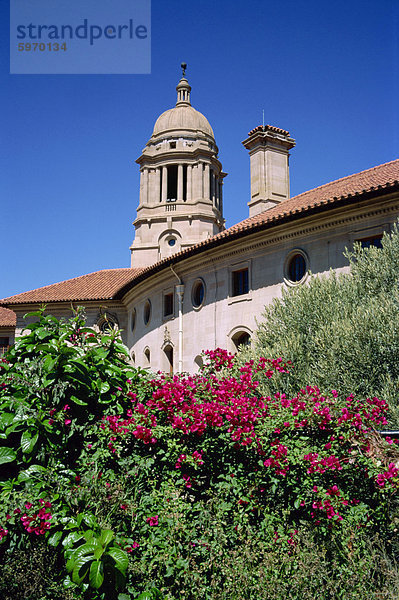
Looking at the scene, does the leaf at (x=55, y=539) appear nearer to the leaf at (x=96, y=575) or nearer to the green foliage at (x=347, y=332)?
the leaf at (x=96, y=575)

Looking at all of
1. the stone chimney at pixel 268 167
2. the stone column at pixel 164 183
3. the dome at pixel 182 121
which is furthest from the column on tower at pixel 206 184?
the stone chimney at pixel 268 167

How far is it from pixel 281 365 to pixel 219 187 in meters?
39.8

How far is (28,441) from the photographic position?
5.88m

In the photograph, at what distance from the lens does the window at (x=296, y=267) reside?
17.4m

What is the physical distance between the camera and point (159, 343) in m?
25.4

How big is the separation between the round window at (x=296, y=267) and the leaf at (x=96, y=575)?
13.5m

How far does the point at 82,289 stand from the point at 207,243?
16690mm

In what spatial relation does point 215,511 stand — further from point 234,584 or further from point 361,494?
point 361,494

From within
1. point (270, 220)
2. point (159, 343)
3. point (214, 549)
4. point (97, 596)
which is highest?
point (270, 220)

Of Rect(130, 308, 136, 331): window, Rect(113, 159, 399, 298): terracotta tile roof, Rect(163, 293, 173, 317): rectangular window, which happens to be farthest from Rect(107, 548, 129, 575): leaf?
Rect(130, 308, 136, 331): window

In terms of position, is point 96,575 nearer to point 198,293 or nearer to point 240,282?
point 240,282

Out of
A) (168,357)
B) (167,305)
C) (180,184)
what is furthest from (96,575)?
(180,184)

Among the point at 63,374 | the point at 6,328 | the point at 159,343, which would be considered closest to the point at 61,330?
the point at 63,374

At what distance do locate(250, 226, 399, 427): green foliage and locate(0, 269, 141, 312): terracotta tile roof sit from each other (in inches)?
780
